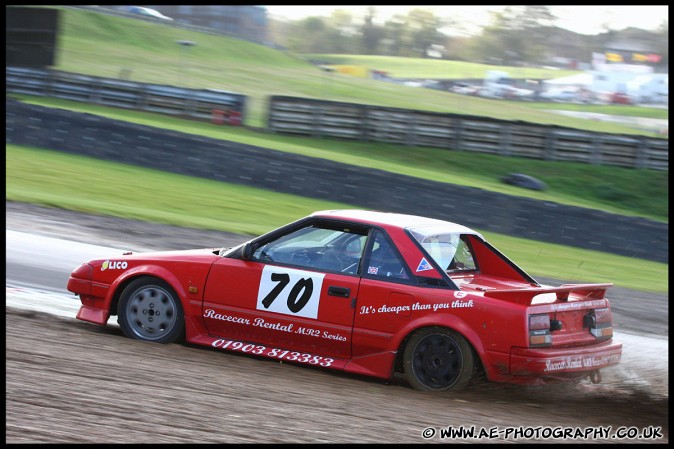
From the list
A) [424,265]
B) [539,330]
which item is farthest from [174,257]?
[539,330]

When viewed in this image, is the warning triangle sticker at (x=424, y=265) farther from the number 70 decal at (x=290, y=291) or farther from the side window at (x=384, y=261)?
the number 70 decal at (x=290, y=291)

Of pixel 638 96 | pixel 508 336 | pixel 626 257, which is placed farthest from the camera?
pixel 638 96

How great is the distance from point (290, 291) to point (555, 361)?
6.54 ft

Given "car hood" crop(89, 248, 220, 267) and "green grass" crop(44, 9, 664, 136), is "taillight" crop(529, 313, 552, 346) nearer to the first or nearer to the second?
"car hood" crop(89, 248, 220, 267)

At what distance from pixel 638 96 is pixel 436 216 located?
3423 cm

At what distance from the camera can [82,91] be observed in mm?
27078

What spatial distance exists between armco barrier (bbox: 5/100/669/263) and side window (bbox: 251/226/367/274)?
31.9 ft

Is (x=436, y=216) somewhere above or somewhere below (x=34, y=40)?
below

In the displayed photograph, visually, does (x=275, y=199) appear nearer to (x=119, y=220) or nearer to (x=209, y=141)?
(x=209, y=141)

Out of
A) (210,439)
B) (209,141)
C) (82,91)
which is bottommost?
(210,439)

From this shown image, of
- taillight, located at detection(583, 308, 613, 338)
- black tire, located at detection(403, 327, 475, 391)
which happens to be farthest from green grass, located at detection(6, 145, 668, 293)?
black tire, located at detection(403, 327, 475, 391)

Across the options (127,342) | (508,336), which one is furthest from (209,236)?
(508,336)

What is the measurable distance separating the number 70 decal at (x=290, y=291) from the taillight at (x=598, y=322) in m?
1.99

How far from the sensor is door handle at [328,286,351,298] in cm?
633
